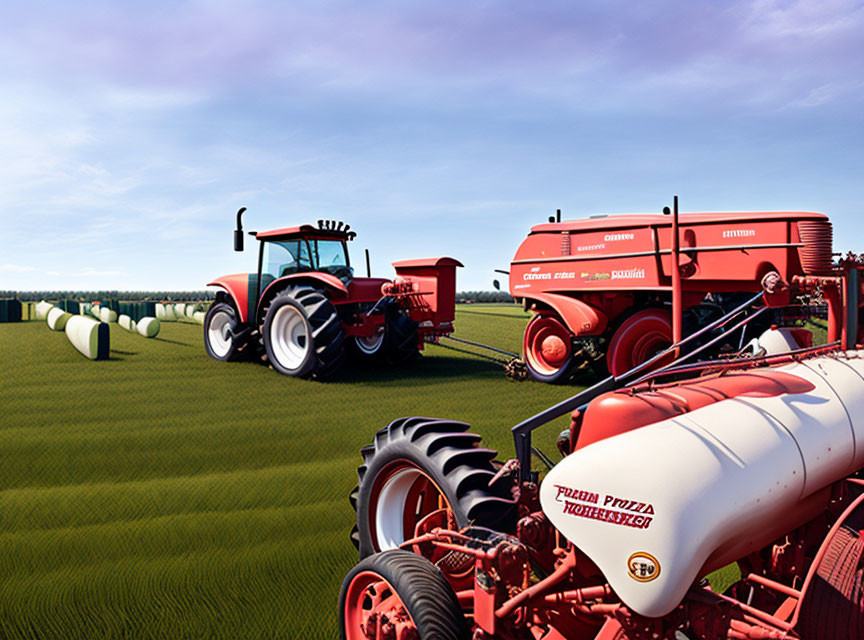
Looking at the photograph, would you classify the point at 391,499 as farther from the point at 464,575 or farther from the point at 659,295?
the point at 659,295

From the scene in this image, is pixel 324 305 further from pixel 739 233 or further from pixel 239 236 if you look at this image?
pixel 739 233

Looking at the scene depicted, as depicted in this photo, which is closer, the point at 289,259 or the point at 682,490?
the point at 682,490

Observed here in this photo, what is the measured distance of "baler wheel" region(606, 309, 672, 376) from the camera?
878 cm

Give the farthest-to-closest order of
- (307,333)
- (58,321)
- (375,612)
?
(58,321), (307,333), (375,612)

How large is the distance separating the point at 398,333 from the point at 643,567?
8.56 meters

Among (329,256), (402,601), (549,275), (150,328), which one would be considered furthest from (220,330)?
(402,601)

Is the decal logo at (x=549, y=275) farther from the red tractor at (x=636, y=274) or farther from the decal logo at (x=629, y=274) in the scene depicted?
the decal logo at (x=629, y=274)

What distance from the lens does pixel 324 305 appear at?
8.88m

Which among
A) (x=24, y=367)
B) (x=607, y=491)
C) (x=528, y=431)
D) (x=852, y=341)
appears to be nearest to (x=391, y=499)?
(x=528, y=431)

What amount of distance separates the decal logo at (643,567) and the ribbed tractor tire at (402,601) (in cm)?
68

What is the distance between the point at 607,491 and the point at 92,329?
11363 millimetres

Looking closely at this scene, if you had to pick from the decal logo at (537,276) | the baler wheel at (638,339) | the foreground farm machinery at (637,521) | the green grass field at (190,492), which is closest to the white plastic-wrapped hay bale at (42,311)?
the green grass field at (190,492)

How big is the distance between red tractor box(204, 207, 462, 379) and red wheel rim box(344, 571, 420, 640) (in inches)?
242

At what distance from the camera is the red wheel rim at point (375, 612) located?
2428mm
